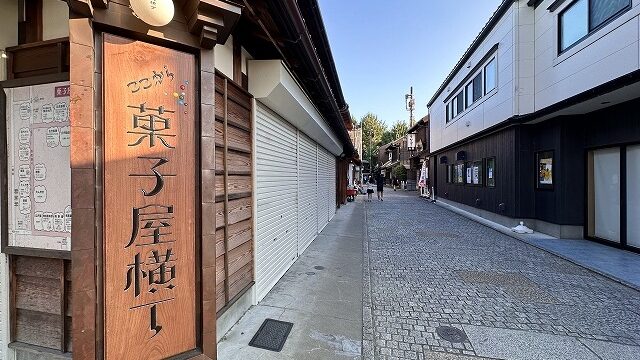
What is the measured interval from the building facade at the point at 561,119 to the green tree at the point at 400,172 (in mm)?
24806

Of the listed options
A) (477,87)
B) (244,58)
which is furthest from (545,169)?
(244,58)

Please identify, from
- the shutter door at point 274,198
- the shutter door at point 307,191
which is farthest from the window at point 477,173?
the shutter door at point 274,198

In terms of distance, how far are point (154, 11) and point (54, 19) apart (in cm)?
108

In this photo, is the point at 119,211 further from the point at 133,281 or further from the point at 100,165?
the point at 133,281

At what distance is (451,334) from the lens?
3.36 meters

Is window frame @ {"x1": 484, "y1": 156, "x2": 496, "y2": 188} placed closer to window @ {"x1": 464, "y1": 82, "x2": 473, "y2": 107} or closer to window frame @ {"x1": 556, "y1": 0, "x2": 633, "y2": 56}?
window @ {"x1": 464, "y1": 82, "x2": 473, "y2": 107}

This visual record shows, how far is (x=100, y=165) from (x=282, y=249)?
358 centimetres

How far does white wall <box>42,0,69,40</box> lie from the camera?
2311 mm

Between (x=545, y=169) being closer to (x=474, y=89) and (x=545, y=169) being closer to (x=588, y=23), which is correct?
(x=588, y=23)

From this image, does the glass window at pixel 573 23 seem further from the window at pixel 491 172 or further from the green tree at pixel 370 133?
the green tree at pixel 370 133

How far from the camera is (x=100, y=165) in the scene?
76.7 inches

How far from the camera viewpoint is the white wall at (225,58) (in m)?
2.96

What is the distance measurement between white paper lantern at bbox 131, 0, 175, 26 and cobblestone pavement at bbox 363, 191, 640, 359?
325cm

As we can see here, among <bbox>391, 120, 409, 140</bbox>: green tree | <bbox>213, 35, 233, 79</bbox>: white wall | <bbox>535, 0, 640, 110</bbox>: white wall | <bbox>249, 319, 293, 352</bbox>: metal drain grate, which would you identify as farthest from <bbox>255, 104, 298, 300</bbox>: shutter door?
<bbox>391, 120, 409, 140</bbox>: green tree
